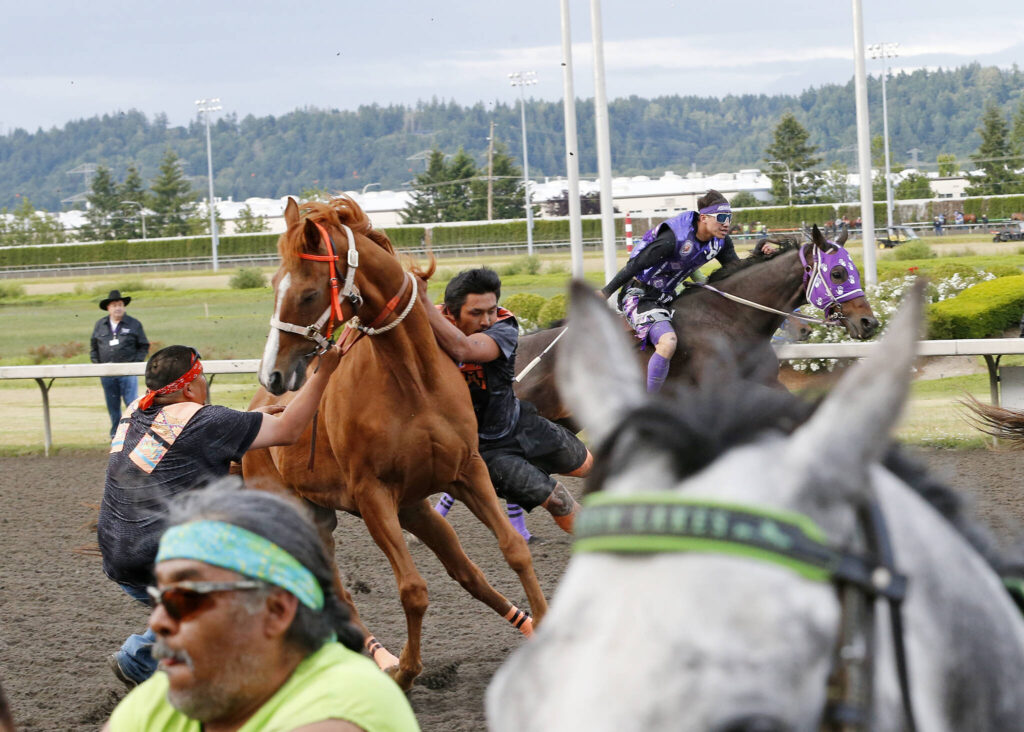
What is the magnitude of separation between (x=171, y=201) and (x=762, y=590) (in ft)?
290

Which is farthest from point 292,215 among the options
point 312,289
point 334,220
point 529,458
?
point 529,458

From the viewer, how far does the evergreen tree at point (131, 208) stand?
86.1 m

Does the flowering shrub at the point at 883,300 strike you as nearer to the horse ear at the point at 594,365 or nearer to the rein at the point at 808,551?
the horse ear at the point at 594,365

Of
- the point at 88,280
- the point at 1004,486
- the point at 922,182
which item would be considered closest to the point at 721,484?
the point at 1004,486

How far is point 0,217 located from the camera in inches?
3366

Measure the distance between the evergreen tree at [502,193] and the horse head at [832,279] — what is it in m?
71.2

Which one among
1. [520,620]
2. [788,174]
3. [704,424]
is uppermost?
[788,174]

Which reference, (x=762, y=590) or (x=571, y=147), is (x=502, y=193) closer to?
(x=571, y=147)

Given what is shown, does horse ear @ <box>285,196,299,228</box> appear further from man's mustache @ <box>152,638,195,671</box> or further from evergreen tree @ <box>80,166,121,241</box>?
evergreen tree @ <box>80,166,121,241</box>

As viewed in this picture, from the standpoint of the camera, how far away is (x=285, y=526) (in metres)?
2.18

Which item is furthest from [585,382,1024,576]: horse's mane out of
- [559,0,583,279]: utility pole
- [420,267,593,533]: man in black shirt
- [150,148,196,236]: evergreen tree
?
[150,148,196,236]: evergreen tree

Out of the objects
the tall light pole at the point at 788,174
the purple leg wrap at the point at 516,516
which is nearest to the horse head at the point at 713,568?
the purple leg wrap at the point at 516,516

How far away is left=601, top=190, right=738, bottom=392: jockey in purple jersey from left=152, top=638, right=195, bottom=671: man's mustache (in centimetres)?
585

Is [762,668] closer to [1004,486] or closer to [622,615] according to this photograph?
[622,615]
